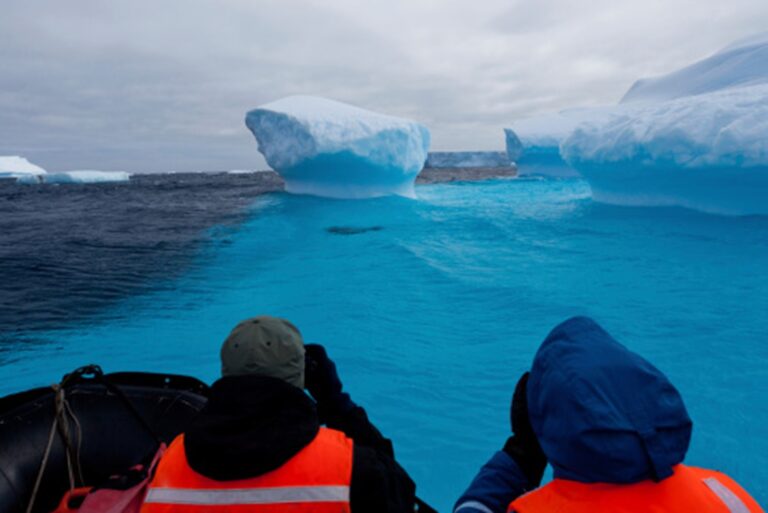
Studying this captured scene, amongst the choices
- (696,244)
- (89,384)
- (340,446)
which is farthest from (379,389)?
(696,244)

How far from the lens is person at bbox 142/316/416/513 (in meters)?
1.00

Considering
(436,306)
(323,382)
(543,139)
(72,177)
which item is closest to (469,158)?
(543,139)

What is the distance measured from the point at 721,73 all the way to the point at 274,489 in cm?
1416

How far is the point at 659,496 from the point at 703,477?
0.37 feet

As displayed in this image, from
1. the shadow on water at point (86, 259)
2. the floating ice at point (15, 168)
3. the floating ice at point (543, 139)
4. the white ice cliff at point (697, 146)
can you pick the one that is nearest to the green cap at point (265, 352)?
the shadow on water at point (86, 259)

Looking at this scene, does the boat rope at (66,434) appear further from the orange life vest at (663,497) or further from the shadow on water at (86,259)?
the shadow on water at (86,259)

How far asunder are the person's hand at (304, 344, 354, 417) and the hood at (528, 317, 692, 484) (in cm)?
66

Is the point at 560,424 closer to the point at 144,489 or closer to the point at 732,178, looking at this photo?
the point at 144,489

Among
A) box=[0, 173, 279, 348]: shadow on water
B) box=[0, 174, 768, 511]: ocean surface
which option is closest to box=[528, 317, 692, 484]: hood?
box=[0, 174, 768, 511]: ocean surface

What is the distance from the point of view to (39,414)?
5.10ft

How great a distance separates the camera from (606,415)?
33.1 inches

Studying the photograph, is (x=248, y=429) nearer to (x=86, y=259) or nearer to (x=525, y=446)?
(x=525, y=446)

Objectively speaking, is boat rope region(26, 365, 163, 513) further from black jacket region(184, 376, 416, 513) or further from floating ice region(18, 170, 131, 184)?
floating ice region(18, 170, 131, 184)

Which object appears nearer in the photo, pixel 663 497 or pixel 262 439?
pixel 663 497
